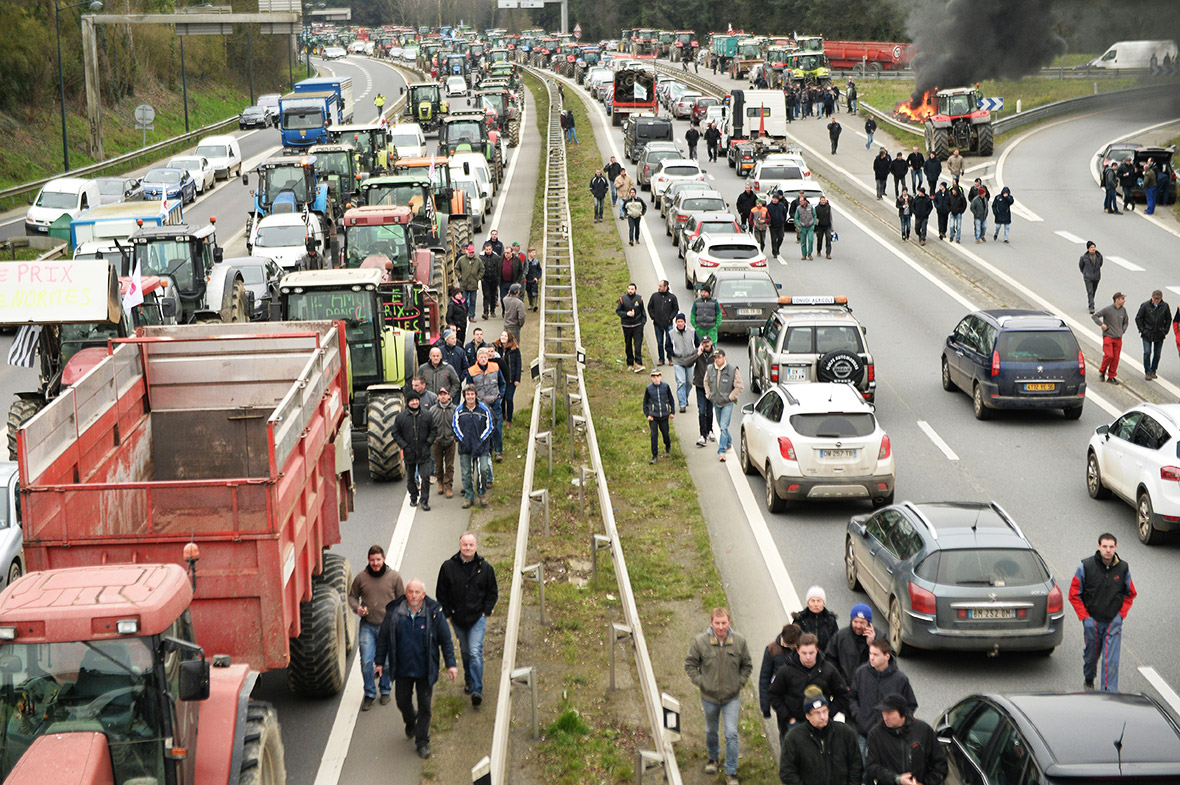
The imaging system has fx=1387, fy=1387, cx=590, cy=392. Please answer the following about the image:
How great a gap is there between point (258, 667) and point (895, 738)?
4.54m

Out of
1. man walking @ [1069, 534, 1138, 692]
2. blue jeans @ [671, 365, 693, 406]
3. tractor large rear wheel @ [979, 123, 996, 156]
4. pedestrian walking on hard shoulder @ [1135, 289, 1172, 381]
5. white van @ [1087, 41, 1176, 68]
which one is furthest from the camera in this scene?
white van @ [1087, 41, 1176, 68]

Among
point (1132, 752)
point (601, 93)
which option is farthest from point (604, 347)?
point (601, 93)

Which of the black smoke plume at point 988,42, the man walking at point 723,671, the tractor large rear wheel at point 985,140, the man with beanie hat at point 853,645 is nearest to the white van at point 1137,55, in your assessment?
the black smoke plume at point 988,42

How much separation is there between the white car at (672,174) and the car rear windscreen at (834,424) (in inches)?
1019

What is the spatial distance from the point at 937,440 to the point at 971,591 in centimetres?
848

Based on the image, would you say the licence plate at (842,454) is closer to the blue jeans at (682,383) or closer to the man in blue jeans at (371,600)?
the blue jeans at (682,383)

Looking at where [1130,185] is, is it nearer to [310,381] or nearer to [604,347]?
[604,347]

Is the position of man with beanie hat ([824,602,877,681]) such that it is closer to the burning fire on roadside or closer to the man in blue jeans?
the man in blue jeans

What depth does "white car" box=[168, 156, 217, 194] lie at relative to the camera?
167 feet

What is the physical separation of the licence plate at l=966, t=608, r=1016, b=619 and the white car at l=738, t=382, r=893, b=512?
183 inches

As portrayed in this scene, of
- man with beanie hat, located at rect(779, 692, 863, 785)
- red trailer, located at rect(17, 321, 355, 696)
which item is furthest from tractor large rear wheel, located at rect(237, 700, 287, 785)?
man with beanie hat, located at rect(779, 692, 863, 785)

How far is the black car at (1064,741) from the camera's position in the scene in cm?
816

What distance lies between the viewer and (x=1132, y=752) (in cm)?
832

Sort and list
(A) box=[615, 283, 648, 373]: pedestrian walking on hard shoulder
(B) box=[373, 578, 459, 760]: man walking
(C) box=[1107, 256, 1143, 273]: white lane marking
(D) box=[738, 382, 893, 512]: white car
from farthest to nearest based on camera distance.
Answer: (C) box=[1107, 256, 1143, 273]: white lane marking
(A) box=[615, 283, 648, 373]: pedestrian walking on hard shoulder
(D) box=[738, 382, 893, 512]: white car
(B) box=[373, 578, 459, 760]: man walking
